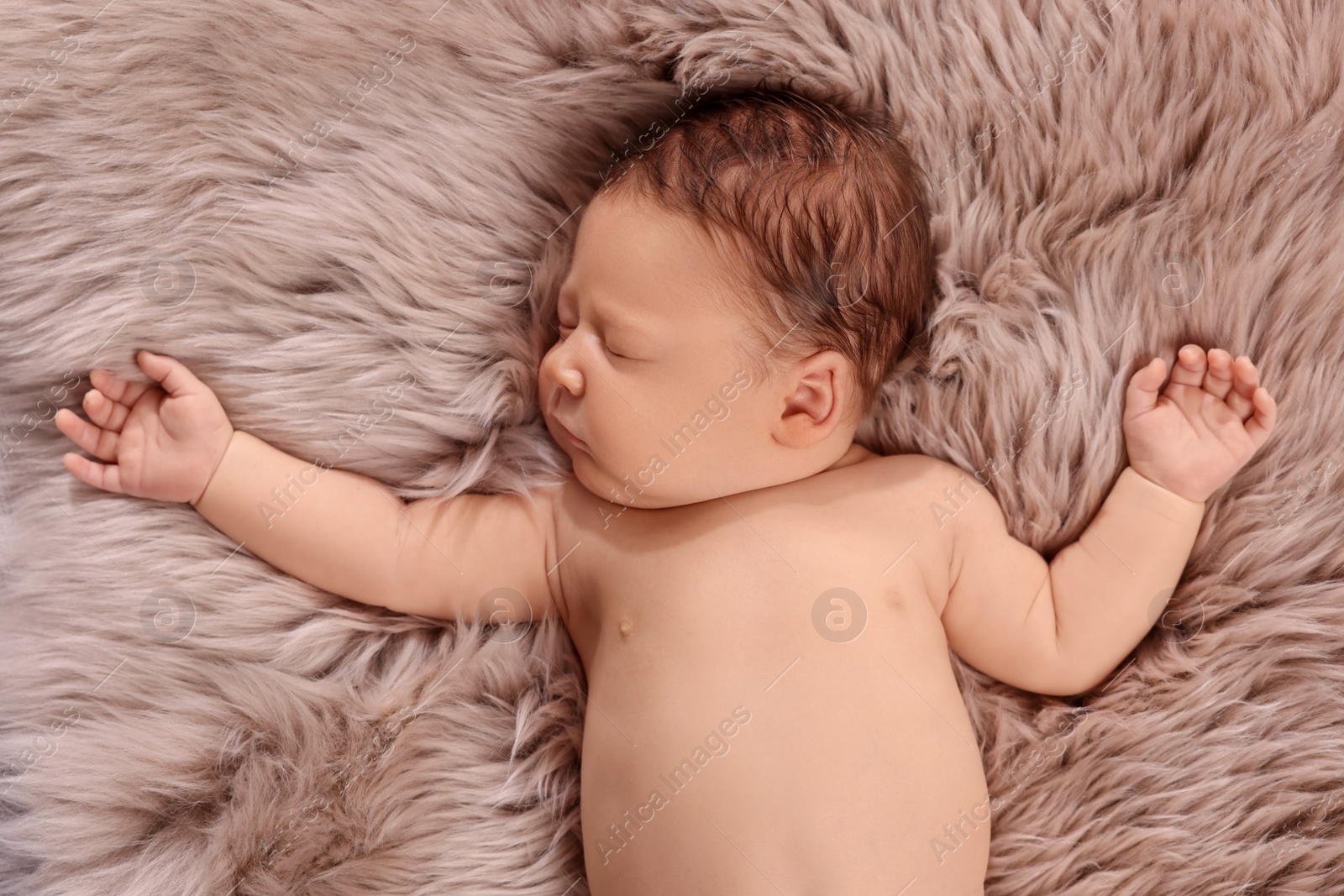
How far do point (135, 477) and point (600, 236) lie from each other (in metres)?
0.73

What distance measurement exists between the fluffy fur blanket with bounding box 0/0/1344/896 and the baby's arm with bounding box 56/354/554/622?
0.03m

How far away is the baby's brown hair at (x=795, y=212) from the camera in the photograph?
1.19m

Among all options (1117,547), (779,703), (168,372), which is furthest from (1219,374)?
(168,372)

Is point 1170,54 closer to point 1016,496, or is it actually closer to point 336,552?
point 1016,496

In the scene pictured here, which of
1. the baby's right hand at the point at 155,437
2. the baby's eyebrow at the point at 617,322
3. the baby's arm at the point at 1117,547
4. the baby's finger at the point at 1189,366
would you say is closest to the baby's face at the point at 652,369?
the baby's eyebrow at the point at 617,322

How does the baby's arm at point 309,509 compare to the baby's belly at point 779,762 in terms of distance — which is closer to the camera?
the baby's belly at point 779,762

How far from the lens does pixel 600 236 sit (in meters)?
1.24

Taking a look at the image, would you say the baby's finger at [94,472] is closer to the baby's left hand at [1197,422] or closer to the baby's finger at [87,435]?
the baby's finger at [87,435]

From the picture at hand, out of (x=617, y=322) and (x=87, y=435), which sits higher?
(x=617, y=322)

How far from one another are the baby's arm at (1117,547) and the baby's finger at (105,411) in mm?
1152

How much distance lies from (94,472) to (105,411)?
0.09m

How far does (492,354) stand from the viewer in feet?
4.53

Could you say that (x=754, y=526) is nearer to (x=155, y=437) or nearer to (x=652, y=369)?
(x=652, y=369)

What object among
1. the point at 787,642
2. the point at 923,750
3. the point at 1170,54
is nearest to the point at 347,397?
the point at 787,642
